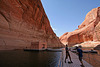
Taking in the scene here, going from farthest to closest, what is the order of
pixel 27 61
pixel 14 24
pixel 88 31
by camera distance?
pixel 88 31 → pixel 14 24 → pixel 27 61

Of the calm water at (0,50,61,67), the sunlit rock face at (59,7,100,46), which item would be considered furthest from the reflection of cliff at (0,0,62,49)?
the sunlit rock face at (59,7,100,46)

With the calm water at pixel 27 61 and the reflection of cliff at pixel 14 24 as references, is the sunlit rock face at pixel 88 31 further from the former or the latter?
the calm water at pixel 27 61

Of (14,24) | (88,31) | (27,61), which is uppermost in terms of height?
(88,31)

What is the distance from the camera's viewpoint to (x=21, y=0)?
1174 inches

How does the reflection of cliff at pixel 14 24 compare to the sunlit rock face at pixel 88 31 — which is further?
the sunlit rock face at pixel 88 31

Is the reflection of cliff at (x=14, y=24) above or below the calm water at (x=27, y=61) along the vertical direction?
above

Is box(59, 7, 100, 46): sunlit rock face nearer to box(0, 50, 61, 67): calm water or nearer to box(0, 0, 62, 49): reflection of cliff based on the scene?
box(0, 0, 62, 49): reflection of cliff

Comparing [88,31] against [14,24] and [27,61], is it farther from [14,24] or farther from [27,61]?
[27,61]

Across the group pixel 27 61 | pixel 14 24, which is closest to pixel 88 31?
pixel 14 24

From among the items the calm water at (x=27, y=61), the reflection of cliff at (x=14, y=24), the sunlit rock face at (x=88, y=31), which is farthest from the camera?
the sunlit rock face at (x=88, y=31)

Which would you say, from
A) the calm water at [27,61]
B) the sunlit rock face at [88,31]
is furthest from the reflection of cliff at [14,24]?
the sunlit rock face at [88,31]

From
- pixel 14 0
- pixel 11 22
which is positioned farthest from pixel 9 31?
pixel 14 0

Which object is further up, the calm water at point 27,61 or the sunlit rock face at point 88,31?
the sunlit rock face at point 88,31

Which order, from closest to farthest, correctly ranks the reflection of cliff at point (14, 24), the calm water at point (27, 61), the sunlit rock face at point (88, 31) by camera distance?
the calm water at point (27, 61), the reflection of cliff at point (14, 24), the sunlit rock face at point (88, 31)
